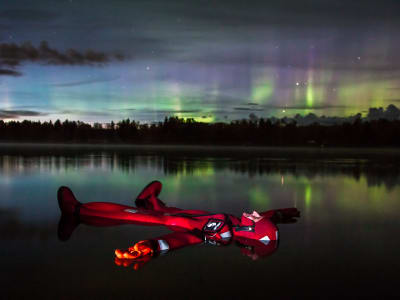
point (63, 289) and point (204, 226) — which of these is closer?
point (63, 289)

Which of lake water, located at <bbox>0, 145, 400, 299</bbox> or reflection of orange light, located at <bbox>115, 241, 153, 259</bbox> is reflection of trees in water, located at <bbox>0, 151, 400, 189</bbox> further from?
reflection of orange light, located at <bbox>115, 241, 153, 259</bbox>

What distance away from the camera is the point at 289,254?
18.1 feet

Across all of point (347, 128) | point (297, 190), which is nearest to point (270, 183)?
point (297, 190)

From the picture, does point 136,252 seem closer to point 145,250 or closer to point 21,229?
point 145,250

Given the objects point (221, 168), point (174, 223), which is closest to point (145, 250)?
point (174, 223)

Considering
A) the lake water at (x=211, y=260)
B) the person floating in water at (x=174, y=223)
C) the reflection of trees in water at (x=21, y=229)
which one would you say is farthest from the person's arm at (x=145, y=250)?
the reflection of trees in water at (x=21, y=229)

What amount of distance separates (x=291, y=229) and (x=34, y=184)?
9497 millimetres

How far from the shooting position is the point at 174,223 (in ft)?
22.8

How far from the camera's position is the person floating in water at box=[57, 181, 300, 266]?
5461 millimetres

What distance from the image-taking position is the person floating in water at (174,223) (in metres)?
5.46

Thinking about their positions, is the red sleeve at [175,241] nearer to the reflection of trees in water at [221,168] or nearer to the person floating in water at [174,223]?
the person floating in water at [174,223]

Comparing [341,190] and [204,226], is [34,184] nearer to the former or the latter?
[204,226]

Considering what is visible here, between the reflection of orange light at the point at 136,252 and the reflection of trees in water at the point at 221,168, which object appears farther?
the reflection of trees in water at the point at 221,168

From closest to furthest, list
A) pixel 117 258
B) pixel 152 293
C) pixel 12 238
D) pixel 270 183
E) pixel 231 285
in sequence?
pixel 152 293, pixel 231 285, pixel 117 258, pixel 12 238, pixel 270 183
